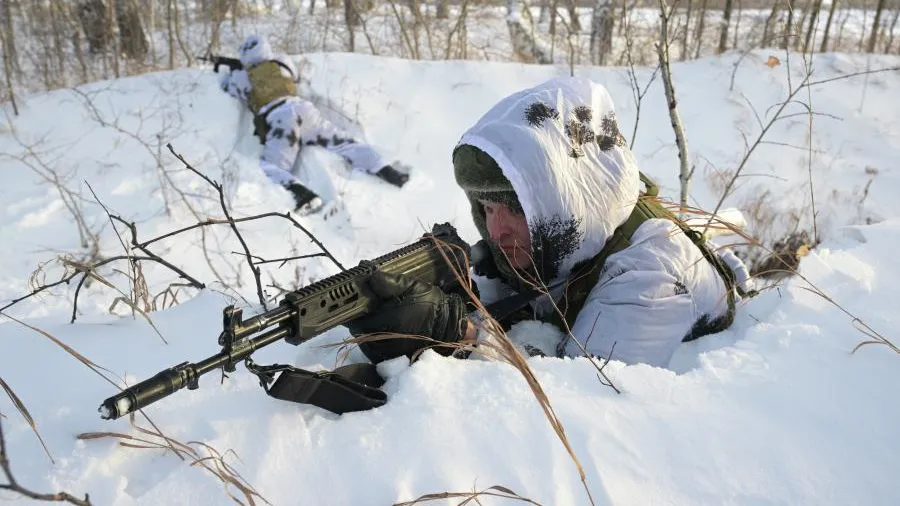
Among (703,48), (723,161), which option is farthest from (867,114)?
(703,48)

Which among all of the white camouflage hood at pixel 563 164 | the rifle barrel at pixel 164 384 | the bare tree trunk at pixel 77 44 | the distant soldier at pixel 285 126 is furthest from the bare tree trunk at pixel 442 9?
the rifle barrel at pixel 164 384

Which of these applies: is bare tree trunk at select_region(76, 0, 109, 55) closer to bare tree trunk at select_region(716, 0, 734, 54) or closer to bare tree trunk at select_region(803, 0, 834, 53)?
bare tree trunk at select_region(803, 0, 834, 53)

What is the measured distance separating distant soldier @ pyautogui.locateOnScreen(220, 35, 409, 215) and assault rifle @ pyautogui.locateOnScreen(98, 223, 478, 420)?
12.0 ft

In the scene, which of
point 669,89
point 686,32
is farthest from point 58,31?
point 669,89

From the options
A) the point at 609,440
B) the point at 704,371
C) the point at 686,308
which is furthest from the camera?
the point at 686,308

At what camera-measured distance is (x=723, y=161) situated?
18.8 ft

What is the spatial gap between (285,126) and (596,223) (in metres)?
4.39

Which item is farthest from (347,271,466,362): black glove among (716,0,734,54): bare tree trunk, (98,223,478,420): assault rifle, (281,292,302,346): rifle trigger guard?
(716,0,734,54): bare tree trunk

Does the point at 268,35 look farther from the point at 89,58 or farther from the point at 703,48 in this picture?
the point at 703,48

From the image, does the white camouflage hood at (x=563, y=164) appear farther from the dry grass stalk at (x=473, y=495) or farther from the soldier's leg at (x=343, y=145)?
the soldier's leg at (x=343, y=145)

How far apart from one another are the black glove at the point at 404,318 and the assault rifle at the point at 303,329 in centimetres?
3

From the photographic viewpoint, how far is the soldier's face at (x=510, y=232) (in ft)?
5.69

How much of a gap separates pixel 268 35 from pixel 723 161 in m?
7.05

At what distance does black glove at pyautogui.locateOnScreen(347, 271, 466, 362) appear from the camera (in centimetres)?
126
